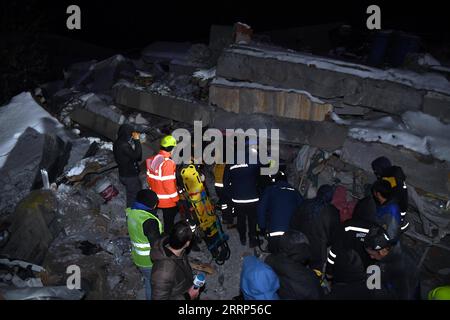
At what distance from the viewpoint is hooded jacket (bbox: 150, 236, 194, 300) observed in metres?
4.25

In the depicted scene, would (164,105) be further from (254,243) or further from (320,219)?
(320,219)

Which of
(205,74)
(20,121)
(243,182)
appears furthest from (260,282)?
(20,121)

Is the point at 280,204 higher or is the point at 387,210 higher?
the point at 387,210

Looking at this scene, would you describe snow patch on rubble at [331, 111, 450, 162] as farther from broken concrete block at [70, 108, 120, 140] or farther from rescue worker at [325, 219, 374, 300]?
broken concrete block at [70, 108, 120, 140]

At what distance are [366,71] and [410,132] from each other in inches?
58.0

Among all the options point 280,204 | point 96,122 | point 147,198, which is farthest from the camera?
point 96,122

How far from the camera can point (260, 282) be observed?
4.03 metres

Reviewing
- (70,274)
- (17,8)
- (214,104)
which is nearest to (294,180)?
(214,104)

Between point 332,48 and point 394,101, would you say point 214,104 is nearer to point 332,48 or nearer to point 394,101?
point 394,101

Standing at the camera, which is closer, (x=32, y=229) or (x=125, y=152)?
(x=32, y=229)

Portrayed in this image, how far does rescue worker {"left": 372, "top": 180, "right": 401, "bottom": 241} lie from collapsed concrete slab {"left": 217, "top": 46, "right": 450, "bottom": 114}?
9.45ft

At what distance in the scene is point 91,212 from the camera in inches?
295

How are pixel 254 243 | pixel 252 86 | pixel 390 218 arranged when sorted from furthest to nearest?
pixel 252 86 → pixel 254 243 → pixel 390 218

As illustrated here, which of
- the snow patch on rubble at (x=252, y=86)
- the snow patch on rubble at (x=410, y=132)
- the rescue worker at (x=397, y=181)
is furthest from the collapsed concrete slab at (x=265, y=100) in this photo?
the rescue worker at (x=397, y=181)
